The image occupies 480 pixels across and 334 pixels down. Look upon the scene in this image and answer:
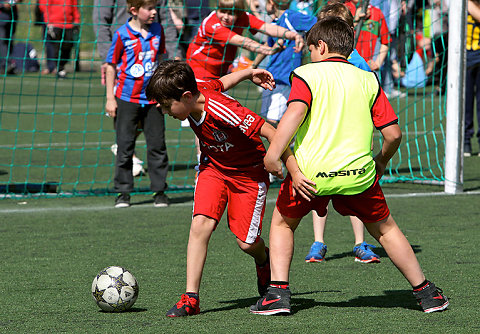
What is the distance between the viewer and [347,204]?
162 inches

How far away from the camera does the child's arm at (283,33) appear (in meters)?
7.41

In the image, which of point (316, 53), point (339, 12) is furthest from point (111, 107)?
point (316, 53)

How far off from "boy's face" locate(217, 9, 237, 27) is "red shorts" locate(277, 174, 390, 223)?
4.10 meters

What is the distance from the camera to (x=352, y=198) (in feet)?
13.3

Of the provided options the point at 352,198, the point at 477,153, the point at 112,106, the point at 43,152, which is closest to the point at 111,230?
the point at 112,106

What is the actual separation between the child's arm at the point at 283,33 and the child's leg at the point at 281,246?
3368 millimetres

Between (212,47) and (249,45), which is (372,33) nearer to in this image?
(249,45)

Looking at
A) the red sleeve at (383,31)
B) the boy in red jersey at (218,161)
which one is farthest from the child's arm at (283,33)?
the boy in red jersey at (218,161)

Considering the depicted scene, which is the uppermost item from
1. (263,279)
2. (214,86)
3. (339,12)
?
(339,12)

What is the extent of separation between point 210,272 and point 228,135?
1.24 m

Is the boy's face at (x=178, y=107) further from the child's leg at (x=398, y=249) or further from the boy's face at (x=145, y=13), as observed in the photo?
the boy's face at (x=145, y=13)

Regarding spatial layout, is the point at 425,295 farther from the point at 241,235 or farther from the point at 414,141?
the point at 414,141

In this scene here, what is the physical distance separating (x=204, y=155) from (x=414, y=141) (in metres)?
7.16

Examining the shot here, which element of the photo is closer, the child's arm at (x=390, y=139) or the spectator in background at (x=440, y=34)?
the child's arm at (x=390, y=139)
